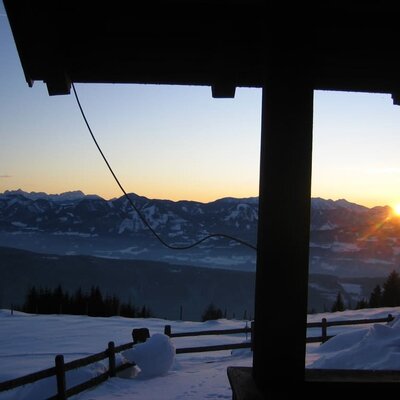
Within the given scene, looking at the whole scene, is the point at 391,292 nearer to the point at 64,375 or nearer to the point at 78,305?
the point at 78,305

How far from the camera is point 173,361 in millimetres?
13000

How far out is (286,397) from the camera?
2.38 meters

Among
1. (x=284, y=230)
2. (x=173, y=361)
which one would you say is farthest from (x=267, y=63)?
(x=173, y=361)

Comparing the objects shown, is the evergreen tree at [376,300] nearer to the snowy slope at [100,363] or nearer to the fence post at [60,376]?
the snowy slope at [100,363]

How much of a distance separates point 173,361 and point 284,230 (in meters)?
11.4

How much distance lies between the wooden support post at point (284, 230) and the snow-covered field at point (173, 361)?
5215 millimetres

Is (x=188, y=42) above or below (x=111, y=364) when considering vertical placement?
above

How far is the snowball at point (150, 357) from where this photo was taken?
39.5ft

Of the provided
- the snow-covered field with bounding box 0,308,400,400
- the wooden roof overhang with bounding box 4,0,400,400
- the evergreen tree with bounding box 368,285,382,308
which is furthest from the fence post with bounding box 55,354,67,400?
the evergreen tree with bounding box 368,285,382,308

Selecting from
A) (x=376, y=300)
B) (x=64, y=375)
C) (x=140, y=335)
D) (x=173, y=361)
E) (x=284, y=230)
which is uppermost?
(x=284, y=230)

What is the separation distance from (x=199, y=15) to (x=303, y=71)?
3.26 ft

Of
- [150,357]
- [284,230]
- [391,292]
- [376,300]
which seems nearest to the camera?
[284,230]

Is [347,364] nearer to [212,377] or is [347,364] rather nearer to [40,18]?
[212,377]

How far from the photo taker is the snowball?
12031 millimetres
